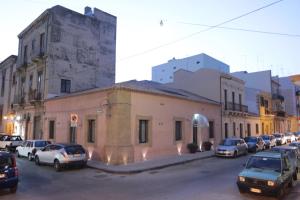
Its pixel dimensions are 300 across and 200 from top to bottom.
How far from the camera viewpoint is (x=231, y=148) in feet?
75.3

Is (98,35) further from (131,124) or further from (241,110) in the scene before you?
(241,110)

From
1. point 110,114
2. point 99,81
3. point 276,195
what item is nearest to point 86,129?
point 110,114

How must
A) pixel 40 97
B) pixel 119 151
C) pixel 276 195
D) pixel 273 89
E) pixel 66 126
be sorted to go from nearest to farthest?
pixel 276 195, pixel 119 151, pixel 66 126, pixel 40 97, pixel 273 89

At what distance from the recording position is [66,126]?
2377cm

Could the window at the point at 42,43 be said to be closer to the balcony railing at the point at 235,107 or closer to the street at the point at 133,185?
the street at the point at 133,185

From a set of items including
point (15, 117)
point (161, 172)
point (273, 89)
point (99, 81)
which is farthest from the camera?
point (273, 89)

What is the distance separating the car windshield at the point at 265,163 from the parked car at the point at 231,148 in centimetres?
1139

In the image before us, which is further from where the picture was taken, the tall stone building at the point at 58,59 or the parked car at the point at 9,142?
the tall stone building at the point at 58,59

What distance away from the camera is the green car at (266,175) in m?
9.92

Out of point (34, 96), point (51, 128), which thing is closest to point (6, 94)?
point (34, 96)

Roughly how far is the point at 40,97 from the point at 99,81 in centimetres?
729

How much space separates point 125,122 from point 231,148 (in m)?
9.72

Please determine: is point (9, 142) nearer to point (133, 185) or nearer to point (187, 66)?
point (133, 185)

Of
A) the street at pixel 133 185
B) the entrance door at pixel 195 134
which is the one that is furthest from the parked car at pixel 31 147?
the entrance door at pixel 195 134
